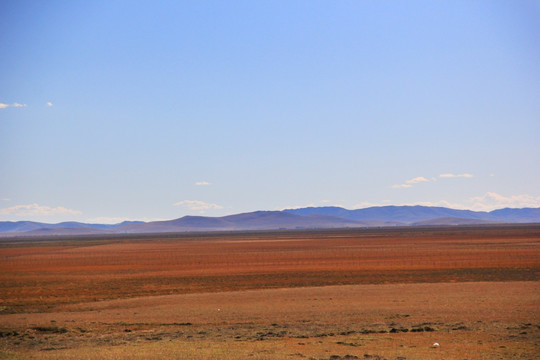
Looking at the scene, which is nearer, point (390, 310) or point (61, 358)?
point (61, 358)

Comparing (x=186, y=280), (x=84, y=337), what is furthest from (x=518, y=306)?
(x=186, y=280)

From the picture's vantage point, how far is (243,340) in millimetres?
17344

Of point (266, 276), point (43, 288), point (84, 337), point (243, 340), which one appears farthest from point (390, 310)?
point (43, 288)

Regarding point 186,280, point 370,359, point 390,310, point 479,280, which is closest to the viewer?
point 370,359

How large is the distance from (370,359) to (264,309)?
10.3m

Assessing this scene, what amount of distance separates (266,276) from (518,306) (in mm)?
19770

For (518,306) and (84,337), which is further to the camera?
(518,306)

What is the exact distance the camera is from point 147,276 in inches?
1644

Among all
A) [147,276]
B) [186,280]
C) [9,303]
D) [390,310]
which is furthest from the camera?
[147,276]

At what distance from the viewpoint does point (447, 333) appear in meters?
17.8

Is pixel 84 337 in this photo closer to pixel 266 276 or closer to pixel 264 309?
pixel 264 309

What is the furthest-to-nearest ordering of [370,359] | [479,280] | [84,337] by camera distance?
[479,280] < [84,337] < [370,359]

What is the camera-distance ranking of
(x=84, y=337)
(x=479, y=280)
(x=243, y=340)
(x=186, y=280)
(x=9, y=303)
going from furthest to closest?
(x=186, y=280)
(x=479, y=280)
(x=9, y=303)
(x=84, y=337)
(x=243, y=340)

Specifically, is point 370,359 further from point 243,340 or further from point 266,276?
point 266,276
